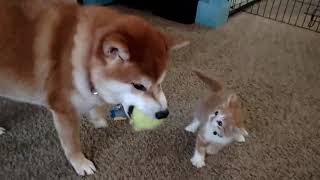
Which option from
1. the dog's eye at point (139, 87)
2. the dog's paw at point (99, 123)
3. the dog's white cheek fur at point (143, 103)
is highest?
the dog's eye at point (139, 87)

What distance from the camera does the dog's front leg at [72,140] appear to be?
1067 millimetres

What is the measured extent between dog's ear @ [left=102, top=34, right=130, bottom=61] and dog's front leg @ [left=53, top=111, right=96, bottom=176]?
28 cm

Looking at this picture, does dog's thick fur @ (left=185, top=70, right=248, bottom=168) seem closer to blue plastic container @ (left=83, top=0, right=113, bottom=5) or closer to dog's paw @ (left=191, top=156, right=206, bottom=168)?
dog's paw @ (left=191, top=156, right=206, bottom=168)

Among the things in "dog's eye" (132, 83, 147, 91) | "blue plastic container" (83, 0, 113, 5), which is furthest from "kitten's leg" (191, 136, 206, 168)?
"blue plastic container" (83, 0, 113, 5)

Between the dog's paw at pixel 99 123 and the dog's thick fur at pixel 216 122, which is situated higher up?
the dog's thick fur at pixel 216 122

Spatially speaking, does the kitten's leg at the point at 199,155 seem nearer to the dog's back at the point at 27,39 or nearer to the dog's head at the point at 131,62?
the dog's head at the point at 131,62

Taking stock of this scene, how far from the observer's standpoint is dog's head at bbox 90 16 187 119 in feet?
2.84

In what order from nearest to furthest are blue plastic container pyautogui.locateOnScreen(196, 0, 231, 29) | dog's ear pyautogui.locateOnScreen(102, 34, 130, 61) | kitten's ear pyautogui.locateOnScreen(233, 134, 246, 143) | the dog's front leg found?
dog's ear pyautogui.locateOnScreen(102, 34, 130, 61) → the dog's front leg → kitten's ear pyautogui.locateOnScreen(233, 134, 246, 143) → blue plastic container pyautogui.locateOnScreen(196, 0, 231, 29)

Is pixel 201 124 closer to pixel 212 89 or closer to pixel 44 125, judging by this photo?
pixel 212 89

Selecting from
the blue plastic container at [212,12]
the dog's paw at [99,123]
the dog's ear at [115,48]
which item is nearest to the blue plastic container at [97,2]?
the blue plastic container at [212,12]

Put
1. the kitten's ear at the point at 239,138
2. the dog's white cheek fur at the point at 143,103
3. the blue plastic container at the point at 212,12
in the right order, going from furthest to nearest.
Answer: the blue plastic container at the point at 212,12 < the kitten's ear at the point at 239,138 < the dog's white cheek fur at the point at 143,103

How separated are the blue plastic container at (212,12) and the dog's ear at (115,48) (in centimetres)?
144

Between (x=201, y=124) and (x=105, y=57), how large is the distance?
0.50m

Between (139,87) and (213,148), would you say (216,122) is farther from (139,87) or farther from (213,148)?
(139,87)
